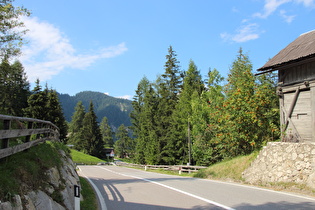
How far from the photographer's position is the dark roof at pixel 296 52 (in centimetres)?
1292

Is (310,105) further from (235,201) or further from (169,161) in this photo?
(169,161)

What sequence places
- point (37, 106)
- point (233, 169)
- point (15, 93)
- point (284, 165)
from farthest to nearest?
point (15, 93), point (37, 106), point (233, 169), point (284, 165)

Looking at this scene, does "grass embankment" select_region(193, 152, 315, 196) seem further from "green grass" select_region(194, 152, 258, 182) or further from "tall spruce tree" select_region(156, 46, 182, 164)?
"tall spruce tree" select_region(156, 46, 182, 164)

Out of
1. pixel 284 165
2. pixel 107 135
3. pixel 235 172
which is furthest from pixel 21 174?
pixel 107 135

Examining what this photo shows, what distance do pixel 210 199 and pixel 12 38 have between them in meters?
15.1

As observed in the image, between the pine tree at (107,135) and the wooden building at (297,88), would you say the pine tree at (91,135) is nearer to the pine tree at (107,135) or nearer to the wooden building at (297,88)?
the pine tree at (107,135)

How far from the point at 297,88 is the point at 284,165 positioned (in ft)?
14.2

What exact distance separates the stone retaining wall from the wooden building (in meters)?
1.23

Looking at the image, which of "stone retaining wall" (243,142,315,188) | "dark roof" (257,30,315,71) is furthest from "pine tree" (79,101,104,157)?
"dark roof" (257,30,315,71)

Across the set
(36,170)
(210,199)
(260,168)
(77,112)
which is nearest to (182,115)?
(260,168)

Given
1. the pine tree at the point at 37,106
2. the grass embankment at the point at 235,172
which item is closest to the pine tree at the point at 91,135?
the pine tree at the point at 37,106

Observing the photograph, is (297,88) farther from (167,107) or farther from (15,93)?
(15,93)

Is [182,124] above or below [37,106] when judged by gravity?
below

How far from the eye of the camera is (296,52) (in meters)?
13.9
